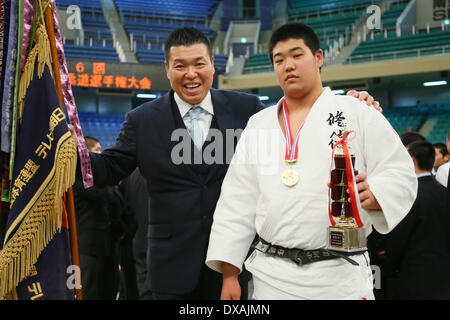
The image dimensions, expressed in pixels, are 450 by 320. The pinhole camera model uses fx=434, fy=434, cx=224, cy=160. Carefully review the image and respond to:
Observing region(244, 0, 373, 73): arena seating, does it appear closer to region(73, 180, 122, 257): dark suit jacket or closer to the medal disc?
region(73, 180, 122, 257): dark suit jacket

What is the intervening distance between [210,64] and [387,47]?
35.2 feet

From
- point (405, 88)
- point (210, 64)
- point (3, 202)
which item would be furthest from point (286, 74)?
point (405, 88)

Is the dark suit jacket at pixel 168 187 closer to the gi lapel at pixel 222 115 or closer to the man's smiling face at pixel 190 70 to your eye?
the gi lapel at pixel 222 115

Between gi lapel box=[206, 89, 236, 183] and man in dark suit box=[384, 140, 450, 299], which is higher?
gi lapel box=[206, 89, 236, 183]

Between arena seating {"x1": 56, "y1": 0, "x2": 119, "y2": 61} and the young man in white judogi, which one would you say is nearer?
the young man in white judogi

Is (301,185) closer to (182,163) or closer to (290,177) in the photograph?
(290,177)

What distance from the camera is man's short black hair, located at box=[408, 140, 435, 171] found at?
253 cm

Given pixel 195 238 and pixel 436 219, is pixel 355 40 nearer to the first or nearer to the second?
pixel 436 219

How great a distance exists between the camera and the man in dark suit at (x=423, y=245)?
2.45m

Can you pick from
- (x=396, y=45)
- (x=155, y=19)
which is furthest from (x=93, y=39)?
(x=396, y=45)

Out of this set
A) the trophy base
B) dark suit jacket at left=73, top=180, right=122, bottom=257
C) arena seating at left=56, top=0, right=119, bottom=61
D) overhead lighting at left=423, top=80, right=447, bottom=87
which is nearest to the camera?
the trophy base

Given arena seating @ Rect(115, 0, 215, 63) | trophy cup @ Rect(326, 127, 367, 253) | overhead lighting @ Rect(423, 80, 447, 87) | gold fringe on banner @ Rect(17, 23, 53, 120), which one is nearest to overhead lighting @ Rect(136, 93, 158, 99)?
arena seating @ Rect(115, 0, 215, 63)

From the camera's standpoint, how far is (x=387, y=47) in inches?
449

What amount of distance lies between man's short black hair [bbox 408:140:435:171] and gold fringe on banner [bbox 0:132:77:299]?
194 centimetres
